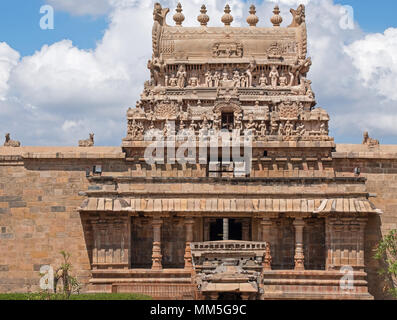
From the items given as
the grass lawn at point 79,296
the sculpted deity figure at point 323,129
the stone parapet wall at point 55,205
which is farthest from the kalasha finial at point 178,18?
the grass lawn at point 79,296

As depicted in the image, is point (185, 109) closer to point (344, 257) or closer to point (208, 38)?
point (208, 38)

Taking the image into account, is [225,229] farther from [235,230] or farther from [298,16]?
[298,16]

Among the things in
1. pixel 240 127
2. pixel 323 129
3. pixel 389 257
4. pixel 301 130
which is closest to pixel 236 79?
pixel 240 127

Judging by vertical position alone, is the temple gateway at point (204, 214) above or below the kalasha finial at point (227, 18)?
below

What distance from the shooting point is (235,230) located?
30.5m

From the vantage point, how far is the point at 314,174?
1214 inches

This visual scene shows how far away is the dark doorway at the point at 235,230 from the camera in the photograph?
30.4 meters

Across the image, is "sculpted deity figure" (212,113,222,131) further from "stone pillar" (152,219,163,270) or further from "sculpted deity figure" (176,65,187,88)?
"stone pillar" (152,219,163,270)

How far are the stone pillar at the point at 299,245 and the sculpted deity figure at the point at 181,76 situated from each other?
15775 millimetres

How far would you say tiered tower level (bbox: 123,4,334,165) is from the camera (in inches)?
1489

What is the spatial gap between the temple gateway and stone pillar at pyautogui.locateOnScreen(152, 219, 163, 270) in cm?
4

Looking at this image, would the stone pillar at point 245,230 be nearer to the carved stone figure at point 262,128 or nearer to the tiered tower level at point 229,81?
the tiered tower level at point 229,81
